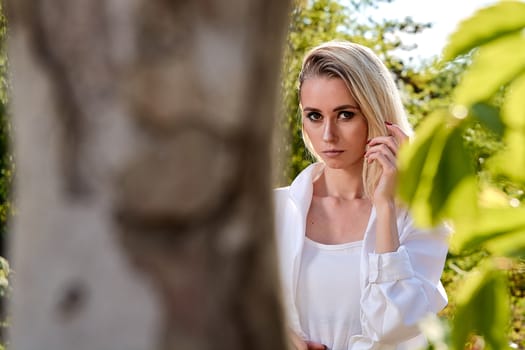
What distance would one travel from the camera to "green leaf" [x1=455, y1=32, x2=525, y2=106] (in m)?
0.84

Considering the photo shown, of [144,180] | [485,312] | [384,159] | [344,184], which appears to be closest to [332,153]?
[344,184]

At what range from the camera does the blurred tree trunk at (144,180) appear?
1.57ft

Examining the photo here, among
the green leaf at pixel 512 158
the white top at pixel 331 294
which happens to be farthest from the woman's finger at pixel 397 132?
the green leaf at pixel 512 158

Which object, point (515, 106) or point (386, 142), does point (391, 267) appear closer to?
point (386, 142)

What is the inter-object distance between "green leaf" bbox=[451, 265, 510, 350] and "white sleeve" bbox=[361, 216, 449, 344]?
2.69 metres

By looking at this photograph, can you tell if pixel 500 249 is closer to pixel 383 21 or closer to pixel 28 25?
pixel 28 25

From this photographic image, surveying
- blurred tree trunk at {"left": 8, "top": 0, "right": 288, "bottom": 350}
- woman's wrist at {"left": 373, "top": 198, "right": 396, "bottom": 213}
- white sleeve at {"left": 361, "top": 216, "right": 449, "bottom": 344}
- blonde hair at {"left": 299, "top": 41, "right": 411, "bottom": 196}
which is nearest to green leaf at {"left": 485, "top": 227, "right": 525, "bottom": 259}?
blurred tree trunk at {"left": 8, "top": 0, "right": 288, "bottom": 350}

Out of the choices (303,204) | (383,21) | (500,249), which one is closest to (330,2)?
(383,21)

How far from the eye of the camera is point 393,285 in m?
3.71

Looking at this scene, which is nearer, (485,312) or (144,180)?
(144,180)

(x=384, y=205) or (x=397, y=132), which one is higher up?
(x=397, y=132)

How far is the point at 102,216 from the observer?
488mm

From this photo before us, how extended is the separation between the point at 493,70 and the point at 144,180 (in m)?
0.44

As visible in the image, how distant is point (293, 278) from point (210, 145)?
3546mm
